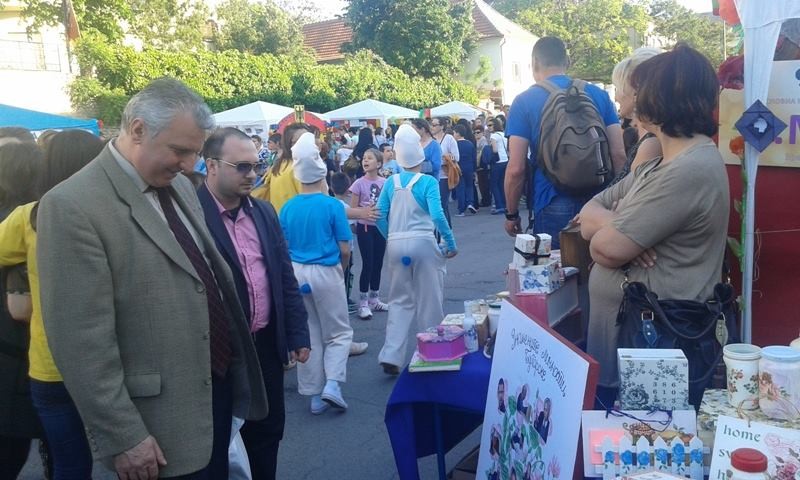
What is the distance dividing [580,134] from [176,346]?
8.17ft

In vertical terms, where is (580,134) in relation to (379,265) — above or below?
above

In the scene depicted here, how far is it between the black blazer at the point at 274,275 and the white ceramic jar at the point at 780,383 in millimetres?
1971

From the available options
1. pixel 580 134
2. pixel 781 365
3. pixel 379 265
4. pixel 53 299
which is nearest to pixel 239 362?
pixel 53 299

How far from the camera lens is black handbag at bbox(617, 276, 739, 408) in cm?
229

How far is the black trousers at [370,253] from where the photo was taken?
6965 millimetres

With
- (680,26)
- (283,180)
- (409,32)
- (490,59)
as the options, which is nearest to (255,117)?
(283,180)

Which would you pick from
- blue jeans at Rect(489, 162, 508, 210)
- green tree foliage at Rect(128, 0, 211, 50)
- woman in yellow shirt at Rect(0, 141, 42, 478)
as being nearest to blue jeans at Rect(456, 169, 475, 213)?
blue jeans at Rect(489, 162, 508, 210)

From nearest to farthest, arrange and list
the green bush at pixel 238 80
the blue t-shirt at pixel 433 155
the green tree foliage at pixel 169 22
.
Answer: the blue t-shirt at pixel 433 155 < the green bush at pixel 238 80 < the green tree foliage at pixel 169 22

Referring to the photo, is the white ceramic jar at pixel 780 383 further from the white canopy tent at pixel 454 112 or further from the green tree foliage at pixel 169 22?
the green tree foliage at pixel 169 22

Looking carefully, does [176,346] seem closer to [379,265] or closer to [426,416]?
[426,416]

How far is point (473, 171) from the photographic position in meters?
13.9

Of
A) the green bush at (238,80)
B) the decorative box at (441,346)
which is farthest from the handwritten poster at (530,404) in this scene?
the green bush at (238,80)

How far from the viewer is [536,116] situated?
400cm

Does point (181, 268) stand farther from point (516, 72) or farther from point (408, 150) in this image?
point (516, 72)
